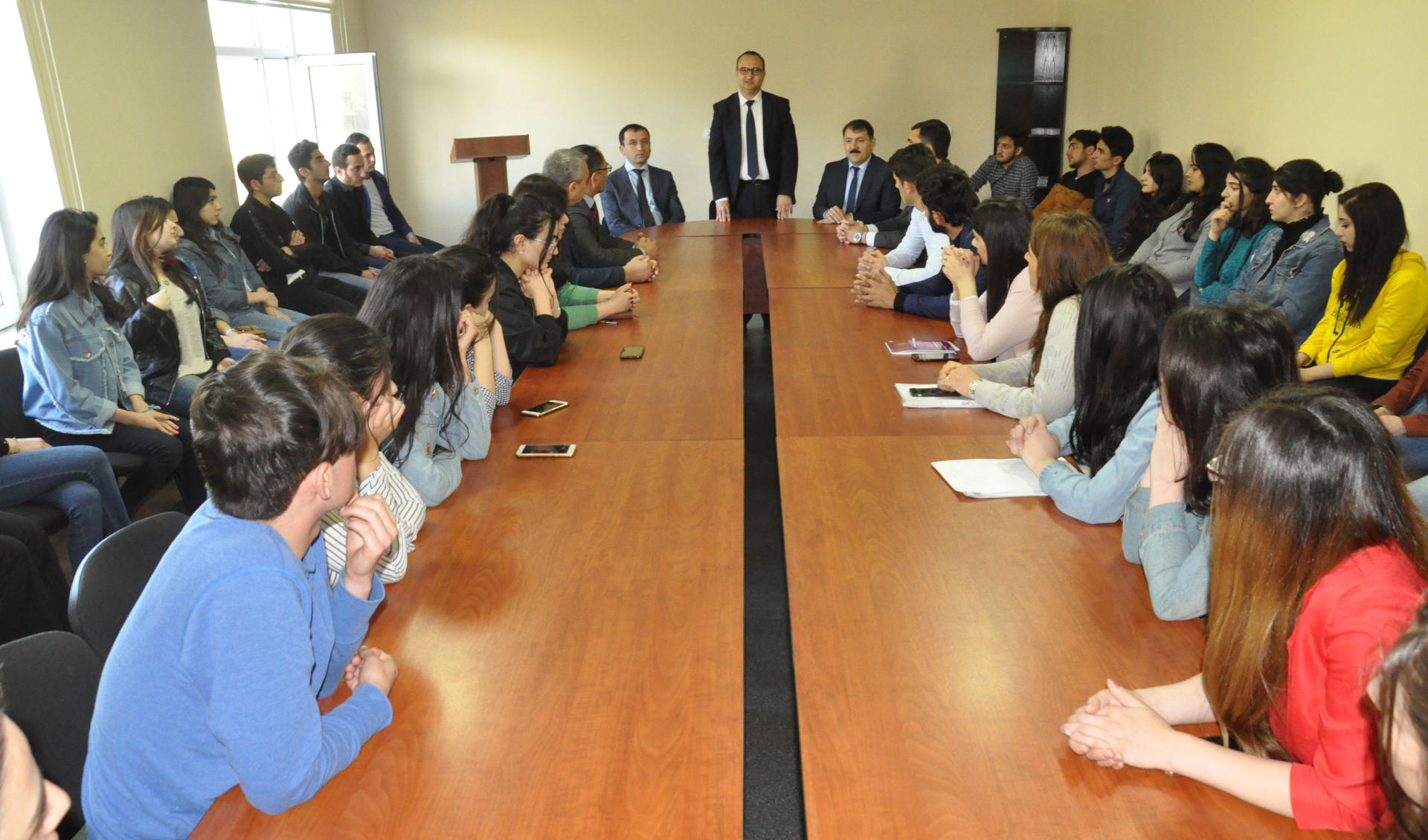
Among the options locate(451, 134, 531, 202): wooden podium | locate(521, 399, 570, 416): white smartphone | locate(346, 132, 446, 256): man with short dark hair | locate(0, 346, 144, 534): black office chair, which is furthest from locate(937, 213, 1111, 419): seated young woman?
locate(451, 134, 531, 202): wooden podium

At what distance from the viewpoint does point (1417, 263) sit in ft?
12.5

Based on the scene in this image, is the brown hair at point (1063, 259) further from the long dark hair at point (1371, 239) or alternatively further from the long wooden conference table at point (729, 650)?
the long dark hair at point (1371, 239)

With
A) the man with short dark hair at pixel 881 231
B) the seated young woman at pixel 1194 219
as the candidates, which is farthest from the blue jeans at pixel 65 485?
the seated young woman at pixel 1194 219

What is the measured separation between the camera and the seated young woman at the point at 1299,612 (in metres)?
1.21

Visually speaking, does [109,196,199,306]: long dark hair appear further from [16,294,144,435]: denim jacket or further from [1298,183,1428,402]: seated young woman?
[1298,183,1428,402]: seated young woman

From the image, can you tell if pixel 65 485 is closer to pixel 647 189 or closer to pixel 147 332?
pixel 147 332

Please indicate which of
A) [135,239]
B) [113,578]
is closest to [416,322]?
[113,578]

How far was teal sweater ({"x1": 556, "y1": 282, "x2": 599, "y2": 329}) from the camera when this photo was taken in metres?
3.91

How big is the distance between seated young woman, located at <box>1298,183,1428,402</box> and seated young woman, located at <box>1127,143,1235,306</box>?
1.49 metres

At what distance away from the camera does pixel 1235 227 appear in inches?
195

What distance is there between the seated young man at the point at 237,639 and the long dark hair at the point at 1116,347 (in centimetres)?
155

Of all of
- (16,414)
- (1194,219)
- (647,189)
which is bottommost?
(16,414)

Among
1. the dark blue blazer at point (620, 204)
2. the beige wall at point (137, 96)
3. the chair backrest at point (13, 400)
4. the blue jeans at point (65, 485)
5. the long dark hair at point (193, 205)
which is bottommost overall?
the blue jeans at point (65, 485)

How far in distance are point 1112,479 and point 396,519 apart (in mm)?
1402
